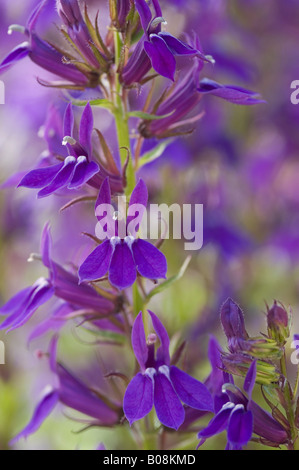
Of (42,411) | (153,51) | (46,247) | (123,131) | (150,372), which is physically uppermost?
(153,51)

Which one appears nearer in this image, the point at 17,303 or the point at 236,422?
the point at 236,422

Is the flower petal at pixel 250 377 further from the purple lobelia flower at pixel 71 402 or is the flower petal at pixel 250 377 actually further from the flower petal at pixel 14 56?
the flower petal at pixel 14 56

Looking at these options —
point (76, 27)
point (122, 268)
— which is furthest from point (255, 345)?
point (76, 27)

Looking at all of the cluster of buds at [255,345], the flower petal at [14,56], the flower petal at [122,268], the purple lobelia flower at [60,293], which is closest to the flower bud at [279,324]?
the cluster of buds at [255,345]

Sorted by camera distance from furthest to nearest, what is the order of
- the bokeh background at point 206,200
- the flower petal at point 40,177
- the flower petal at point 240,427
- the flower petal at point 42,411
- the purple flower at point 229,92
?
the bokeh background at point 206,200 < the flower petal at point 42,411 < the purple flower at point 229,92 < the flower petal at point 40,177 < the flower petal at point 240,427

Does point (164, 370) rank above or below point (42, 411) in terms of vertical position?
above

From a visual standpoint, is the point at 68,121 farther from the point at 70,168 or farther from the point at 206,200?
the point at 206,200
